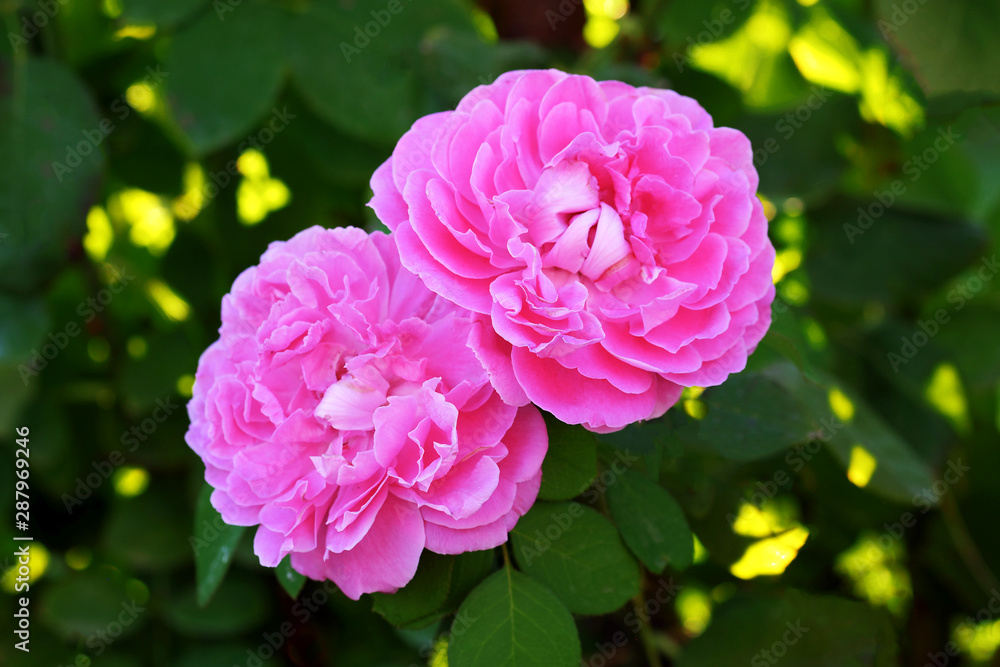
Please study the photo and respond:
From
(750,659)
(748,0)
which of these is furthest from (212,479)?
(748,0)

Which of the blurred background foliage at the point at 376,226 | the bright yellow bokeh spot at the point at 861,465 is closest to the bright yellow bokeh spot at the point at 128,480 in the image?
the blurred background foliage at the point at 376,226

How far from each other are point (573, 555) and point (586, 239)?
0.71 ft

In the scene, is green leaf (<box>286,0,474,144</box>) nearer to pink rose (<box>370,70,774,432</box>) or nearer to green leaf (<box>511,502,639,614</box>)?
pink rose (<box>370,70,774,432</box>)

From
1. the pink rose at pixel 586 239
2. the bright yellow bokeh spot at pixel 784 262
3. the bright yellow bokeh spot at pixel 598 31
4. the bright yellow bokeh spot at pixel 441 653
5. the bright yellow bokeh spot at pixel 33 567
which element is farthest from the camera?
the bright yellow bokeh spot at pixel 598 31

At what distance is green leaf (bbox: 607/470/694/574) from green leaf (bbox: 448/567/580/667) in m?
0.07

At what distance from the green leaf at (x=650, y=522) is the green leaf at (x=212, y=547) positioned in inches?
11.1

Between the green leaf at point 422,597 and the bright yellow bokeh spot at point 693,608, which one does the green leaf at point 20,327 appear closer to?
the green leaf at point 422,597

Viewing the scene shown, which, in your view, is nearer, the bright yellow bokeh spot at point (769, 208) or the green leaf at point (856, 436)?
the green leaf at point (856, 436)

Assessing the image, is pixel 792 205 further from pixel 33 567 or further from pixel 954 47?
pixel 33 567

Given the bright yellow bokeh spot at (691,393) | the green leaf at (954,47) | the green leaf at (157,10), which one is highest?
the green leaf at (954,47)

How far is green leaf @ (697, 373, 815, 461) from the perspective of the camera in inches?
22.0

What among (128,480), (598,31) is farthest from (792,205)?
(128,480)

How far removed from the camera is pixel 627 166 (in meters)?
0.48

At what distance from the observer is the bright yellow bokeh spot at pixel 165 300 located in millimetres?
1208
